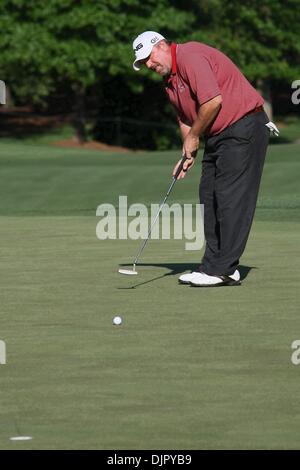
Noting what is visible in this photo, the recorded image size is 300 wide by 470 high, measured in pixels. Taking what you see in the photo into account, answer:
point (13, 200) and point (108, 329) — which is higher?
point (13, 200)

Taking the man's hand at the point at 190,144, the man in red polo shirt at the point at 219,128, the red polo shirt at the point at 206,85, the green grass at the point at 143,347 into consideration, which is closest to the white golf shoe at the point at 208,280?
the man in red polo shirt at the point at 219,128

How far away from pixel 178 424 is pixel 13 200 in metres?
19.4

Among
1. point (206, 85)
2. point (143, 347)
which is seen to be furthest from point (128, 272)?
point (143, 347)

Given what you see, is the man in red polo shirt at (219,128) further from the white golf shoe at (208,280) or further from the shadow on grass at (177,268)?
the shadow on grass at (177,268)

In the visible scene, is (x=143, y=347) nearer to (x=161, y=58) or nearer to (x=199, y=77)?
(x=199, y=77)

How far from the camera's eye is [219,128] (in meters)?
11.6

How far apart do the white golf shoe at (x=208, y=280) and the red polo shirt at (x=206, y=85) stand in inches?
45.9

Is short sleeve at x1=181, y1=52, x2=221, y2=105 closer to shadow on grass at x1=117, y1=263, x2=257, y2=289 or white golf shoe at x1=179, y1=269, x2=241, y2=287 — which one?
white golf shoe at x1=179, y1=269, x2=241, y2=287

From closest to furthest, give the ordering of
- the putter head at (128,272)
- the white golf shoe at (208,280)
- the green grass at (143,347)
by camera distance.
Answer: the green grass at (143,347)
the white golf shoe at (208,280)
the putter head at (128,272)

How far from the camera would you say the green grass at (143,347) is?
6555 millimetres

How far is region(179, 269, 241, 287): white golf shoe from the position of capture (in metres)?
11.8

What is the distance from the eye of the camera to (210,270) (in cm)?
1180

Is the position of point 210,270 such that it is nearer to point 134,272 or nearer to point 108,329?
point 134,272

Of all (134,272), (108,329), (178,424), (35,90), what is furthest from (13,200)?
(35,90)
